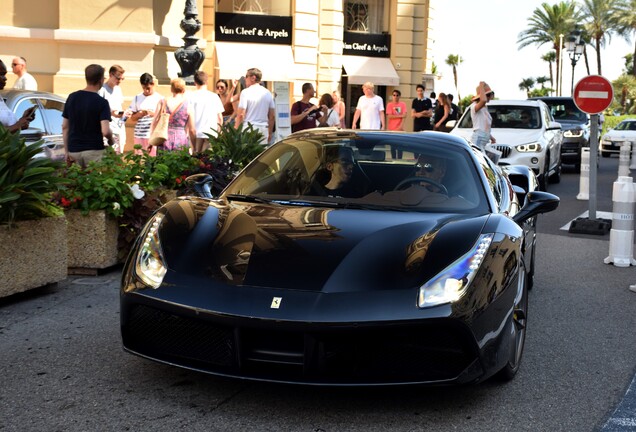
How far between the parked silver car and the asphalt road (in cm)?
518

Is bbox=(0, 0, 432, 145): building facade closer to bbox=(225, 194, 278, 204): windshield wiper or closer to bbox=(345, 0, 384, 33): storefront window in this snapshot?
bbox=(345, 0, 384, 33): storefront window

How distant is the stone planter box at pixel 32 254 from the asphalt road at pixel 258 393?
0.25 meters

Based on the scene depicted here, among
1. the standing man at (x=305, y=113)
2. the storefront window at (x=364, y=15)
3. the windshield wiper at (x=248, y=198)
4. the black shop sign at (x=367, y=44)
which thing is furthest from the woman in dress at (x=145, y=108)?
the storefront window at (x=364, y=15)

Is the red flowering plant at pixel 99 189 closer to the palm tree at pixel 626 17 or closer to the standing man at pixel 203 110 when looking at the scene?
the standing man at pixel 203 110

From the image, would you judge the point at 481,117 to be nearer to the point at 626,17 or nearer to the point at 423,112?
the point at 423,112

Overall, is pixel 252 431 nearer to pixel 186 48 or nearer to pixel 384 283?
pixel 384 283

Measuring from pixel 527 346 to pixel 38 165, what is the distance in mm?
3879

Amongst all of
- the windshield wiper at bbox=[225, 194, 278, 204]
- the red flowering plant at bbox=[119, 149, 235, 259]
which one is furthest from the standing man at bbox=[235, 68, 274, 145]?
the windshield wiper at bbox=[225, 194, 278, 204]

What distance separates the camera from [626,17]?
74.4 m

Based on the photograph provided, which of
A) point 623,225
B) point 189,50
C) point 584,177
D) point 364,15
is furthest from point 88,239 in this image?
point 364,15

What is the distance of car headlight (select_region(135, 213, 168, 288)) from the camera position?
470cm

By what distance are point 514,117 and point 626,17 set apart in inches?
2377

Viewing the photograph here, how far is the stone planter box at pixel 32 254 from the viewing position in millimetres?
6898

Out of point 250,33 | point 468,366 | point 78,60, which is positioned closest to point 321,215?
point 468,366
